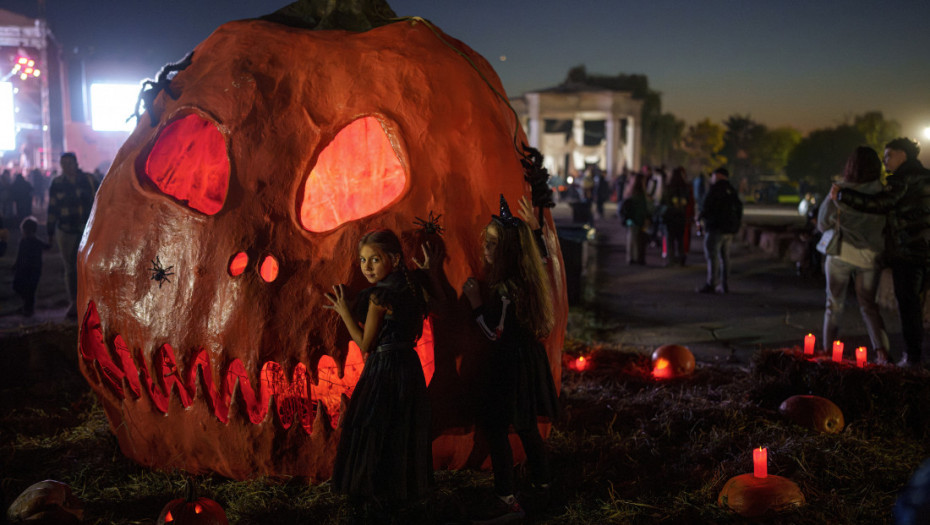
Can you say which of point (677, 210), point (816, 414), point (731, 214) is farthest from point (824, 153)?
A: point (816, 414)

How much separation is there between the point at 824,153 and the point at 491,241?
63812mm

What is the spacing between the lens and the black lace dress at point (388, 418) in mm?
3012

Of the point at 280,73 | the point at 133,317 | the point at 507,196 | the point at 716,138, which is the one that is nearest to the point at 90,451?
the point at 133,317

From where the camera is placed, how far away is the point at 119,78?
44.4m

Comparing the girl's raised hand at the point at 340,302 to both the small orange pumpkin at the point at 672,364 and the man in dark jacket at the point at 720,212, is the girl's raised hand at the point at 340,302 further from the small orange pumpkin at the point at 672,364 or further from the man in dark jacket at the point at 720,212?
the man in dark jacket at the point at 720,212

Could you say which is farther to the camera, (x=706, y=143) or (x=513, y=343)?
(x=706, y=143)

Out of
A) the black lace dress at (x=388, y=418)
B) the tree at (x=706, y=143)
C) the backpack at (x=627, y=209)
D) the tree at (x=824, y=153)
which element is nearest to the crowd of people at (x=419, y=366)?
the black lace dress at (x=388, y=418)

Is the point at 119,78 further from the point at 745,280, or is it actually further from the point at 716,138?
the point at 716,138

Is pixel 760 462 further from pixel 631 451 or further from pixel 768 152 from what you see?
pixel 768 152

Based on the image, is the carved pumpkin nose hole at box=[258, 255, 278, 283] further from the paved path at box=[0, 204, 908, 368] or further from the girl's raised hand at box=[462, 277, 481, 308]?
the paved path at box=[0, 204, 908, 368]

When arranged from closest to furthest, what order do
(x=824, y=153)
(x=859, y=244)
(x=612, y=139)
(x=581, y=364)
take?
(x=859, y=244) → (x=581, y=364) → (x=612, y=139) → (x=824, y=153)

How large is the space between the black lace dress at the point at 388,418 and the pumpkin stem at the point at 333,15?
2025mm

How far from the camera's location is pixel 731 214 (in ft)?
32.8

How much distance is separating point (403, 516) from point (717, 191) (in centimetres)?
823
